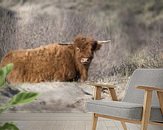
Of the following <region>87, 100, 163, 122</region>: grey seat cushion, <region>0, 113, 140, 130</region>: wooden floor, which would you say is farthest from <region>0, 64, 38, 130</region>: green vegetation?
<region>0, 113, 140, 130</region>: wooden floor

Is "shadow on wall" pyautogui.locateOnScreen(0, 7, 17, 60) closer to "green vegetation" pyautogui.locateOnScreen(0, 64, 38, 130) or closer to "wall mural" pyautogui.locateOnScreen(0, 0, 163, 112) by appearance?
"wall mural" pyautogui.locateOnScreen(0, 0, 163, 112)

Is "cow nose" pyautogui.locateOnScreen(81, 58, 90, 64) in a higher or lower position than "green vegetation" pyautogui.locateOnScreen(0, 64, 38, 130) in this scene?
lower

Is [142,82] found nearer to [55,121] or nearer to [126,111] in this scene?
[126,111]

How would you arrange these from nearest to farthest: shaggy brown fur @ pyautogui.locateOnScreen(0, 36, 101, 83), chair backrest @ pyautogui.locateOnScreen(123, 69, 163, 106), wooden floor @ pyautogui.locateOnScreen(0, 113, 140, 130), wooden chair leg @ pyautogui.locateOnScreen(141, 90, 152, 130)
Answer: wooden chair leg @ pyautogui.locateOnScreen(141, 90, 152, 130) → chair backrest @ pyautogui.locateOnScreen(123, 69, 163, 106) → wooden floor @ pyautogui.locateOnScreen(0, 113, 140, 130) → shaggy brown fur @ pyautogui.locateOnScreen(0, 36, 101, 83)

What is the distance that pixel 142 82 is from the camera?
11.8 ft

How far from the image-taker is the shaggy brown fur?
5191 millimetres

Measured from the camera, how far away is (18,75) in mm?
5164

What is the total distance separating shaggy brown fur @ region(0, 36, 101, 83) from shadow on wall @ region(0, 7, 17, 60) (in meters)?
0.11

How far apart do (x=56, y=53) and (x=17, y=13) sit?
2.90 feet

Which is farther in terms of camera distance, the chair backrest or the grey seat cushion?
the chair backrest

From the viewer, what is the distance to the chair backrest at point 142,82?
3.41 m

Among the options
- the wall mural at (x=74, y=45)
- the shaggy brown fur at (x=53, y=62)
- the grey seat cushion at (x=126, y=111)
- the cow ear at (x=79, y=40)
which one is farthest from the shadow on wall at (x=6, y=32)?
the grey seat cushion at (x=126, y=111)

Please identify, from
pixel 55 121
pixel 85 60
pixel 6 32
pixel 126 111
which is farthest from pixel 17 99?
pixel 6 32

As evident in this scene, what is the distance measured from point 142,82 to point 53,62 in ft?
6.60
